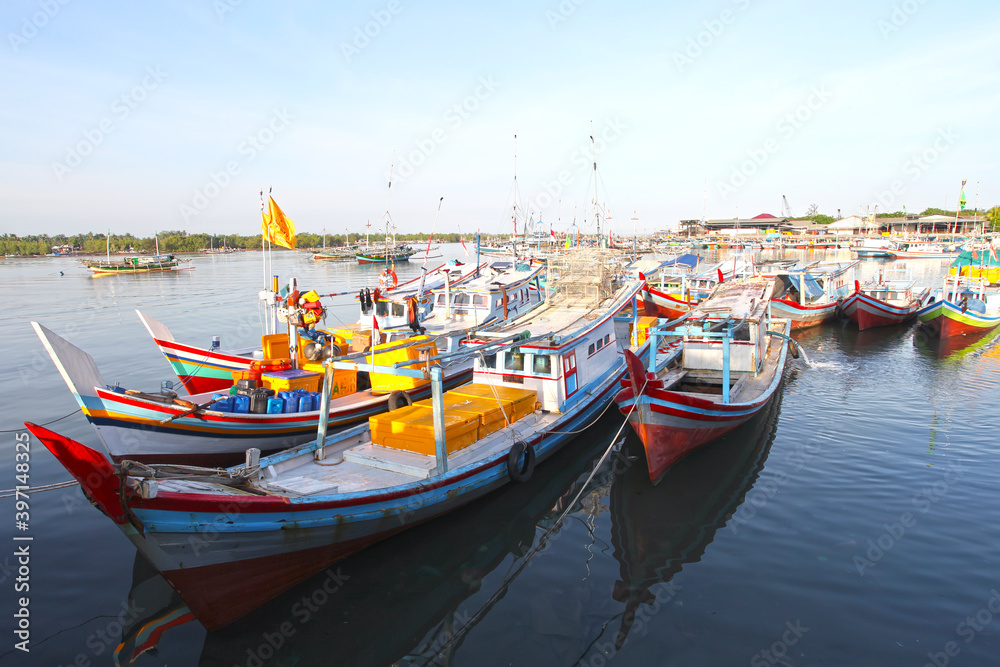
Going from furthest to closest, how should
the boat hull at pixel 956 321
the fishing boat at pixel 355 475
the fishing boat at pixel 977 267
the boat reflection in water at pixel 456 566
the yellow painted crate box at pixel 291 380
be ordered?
1. the fishing boat at pixel 977 267
2. the boat hull at pixel 956 321
3. the yellow painted crate box at pixel 291 380
4. the boat reflection in water at pixel 456 566
5. the fishing boat at pixel 355 475

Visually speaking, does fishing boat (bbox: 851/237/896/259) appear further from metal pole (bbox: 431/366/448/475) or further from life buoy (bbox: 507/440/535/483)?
metal pole (bbox: 431/366/448/475)

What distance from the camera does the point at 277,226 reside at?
16391 millimetres

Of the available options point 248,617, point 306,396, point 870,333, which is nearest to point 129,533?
point 248,617

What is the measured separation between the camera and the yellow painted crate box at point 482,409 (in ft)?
39.4

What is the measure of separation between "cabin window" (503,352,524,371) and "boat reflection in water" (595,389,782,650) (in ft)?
12.7

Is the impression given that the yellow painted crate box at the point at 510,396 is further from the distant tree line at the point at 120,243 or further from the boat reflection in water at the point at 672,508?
the distant tree line at the point at 120,243

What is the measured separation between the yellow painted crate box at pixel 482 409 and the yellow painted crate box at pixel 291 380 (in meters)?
4.50

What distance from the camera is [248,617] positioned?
8.29 meters

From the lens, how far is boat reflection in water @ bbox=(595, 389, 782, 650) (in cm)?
938

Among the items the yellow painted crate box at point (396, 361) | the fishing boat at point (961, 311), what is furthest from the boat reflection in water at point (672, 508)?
the fishing boat at point (961, 311)

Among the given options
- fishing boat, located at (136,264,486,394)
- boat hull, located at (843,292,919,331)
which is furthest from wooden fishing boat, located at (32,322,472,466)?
boat hull, located at (843,292,919,331)

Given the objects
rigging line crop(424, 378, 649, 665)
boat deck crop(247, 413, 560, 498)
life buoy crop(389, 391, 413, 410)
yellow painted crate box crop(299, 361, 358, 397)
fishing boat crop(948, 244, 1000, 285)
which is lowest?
rigging line crop(424, 378, 649, 665)

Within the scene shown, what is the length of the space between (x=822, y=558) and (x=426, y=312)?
62.0 feet

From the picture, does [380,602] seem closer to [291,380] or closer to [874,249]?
[291,380]
